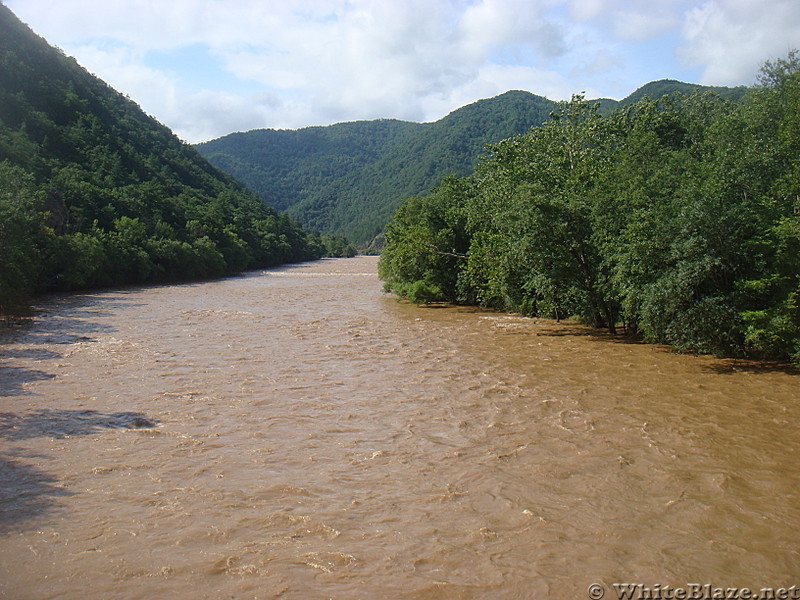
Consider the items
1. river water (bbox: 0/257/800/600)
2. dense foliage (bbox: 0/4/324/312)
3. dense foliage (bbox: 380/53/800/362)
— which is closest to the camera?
river water (bbox: 0/257/800/600)

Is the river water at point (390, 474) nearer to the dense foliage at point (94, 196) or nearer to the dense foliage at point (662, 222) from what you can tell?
the dense foliage at point (662, 222)

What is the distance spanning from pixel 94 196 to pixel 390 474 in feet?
205

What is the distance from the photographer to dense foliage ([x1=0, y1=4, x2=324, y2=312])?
4162 cm

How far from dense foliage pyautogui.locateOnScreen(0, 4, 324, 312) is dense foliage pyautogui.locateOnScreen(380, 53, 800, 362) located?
79.8 feet

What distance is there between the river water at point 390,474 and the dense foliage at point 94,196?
64.3 feet

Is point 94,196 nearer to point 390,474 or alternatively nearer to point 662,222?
point 662,222

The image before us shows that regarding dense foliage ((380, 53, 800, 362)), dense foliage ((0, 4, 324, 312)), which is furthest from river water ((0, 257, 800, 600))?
dense foliage ((0, 4, 324, 312))

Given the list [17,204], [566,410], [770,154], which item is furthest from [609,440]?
[17,204]

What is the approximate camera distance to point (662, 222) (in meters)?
18.8

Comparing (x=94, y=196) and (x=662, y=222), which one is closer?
(x=662, y=222)

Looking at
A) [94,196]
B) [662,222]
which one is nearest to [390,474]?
[662,222]

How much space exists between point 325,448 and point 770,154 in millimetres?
15246

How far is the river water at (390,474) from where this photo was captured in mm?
7059

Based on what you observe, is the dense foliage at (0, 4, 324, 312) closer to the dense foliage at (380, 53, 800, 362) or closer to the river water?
the river water
